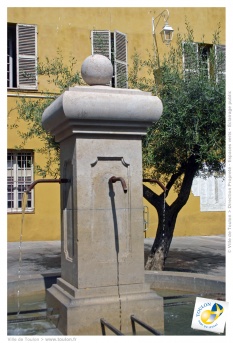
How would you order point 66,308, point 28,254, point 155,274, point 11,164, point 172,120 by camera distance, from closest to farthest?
point 66,308
point 155,274
point 172,120
point 28,254
point 11,164

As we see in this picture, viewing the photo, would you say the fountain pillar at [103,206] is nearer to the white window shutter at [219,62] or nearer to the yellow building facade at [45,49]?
the white window shutter at [219,62]

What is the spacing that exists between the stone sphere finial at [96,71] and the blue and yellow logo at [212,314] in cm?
230

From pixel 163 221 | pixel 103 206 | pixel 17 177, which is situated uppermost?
pixel 17 177

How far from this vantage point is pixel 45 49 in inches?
591

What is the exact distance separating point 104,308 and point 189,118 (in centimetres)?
406

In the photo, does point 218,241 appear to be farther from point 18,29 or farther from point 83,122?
point 83,122

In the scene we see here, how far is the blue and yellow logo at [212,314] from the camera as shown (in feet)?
14.5

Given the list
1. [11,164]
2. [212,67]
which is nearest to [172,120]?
[212,67]

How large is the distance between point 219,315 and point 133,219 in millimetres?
1143

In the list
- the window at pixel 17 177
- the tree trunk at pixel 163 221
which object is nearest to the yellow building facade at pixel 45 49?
the window at pixel 17 177

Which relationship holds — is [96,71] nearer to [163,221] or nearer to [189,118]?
[189,118]

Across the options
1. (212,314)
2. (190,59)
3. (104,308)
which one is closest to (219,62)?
(190,59)

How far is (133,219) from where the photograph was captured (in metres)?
4.47

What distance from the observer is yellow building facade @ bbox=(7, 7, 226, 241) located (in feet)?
48.4
